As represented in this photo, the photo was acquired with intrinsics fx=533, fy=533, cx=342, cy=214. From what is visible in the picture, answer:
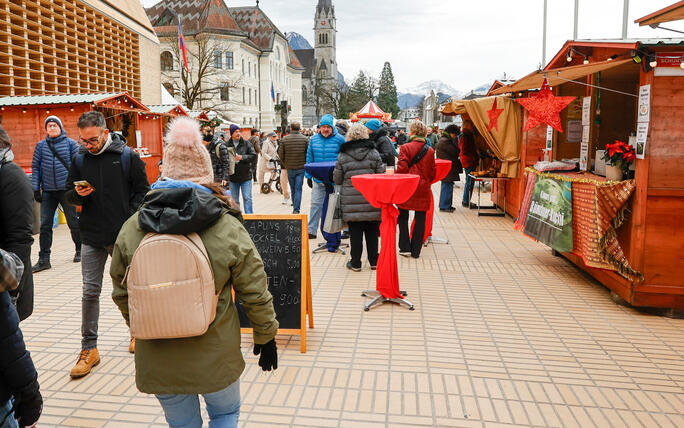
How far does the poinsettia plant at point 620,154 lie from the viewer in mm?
5492

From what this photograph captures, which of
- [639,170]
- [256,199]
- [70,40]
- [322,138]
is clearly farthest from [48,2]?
[639,170]

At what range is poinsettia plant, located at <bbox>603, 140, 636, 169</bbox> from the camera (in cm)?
549

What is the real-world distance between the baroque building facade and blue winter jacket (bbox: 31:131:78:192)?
36665mm

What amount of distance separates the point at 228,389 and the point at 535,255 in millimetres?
6610

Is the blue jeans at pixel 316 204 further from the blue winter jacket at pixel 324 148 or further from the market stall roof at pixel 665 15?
the market stall roof at pixel 665 15

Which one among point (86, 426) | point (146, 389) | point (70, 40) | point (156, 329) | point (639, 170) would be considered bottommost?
point (86, 426)

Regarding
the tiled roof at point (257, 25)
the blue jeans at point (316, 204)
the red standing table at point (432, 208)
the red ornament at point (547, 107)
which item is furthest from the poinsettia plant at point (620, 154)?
the tiled roof at point (257, 25)

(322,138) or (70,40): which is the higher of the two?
(70,40)

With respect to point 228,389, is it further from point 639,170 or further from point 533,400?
point 639,170

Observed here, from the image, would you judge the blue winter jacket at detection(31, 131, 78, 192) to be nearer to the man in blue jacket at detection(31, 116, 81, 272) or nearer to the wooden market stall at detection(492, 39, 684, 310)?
the man in blue jacket at detection(31, 116, 81, 272)

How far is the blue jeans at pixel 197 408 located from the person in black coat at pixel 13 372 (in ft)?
1.62

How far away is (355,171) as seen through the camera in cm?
694

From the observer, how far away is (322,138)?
8.42m

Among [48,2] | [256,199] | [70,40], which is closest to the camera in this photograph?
[256,199]
